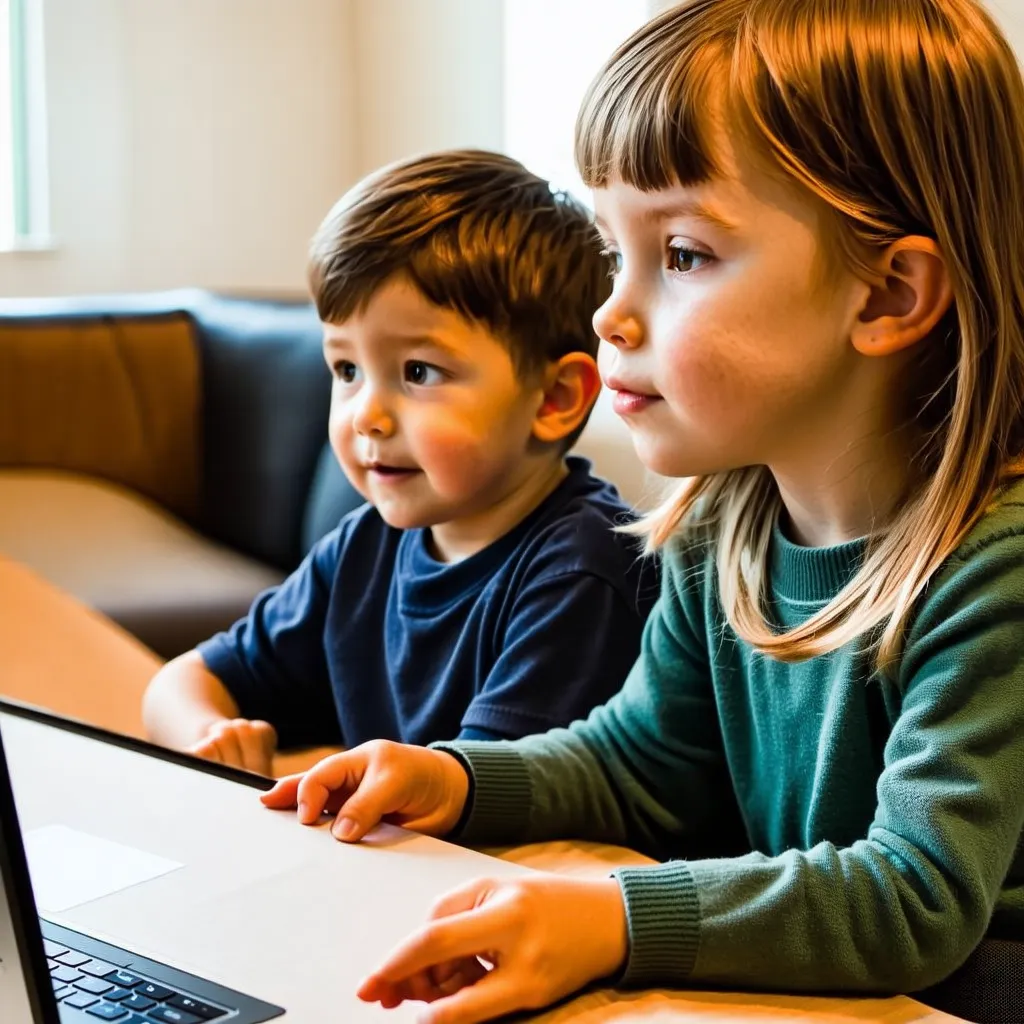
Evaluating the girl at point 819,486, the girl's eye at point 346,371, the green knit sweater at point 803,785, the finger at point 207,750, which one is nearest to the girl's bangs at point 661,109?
the girl at point 819,486

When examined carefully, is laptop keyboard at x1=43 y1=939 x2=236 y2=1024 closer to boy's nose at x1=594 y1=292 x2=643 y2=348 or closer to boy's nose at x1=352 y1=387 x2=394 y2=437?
boy's nose at x1=594 y1=292 x2=643 y2=348

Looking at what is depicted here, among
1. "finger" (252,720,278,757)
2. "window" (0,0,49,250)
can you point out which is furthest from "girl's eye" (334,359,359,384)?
"window" (0,0,49,250)

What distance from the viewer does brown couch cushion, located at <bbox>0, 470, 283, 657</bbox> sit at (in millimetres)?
2311

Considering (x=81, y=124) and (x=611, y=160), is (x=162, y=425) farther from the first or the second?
(x=611, y=160)

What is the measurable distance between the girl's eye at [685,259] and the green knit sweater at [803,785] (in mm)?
203

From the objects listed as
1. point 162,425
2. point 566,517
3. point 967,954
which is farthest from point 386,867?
point 162,425

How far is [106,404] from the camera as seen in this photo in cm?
278

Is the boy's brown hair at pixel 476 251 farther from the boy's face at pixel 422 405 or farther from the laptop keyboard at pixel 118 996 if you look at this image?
the laptop keyboard at pixel 118 996

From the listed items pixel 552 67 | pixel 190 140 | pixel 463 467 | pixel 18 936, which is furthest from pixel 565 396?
pixel 190 140

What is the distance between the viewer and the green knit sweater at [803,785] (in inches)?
30.3

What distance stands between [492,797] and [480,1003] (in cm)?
29

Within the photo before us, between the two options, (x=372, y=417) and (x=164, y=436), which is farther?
(x=164, y=436)

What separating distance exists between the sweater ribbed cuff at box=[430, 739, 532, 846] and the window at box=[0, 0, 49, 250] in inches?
111

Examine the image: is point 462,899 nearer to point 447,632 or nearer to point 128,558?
point 447,632
